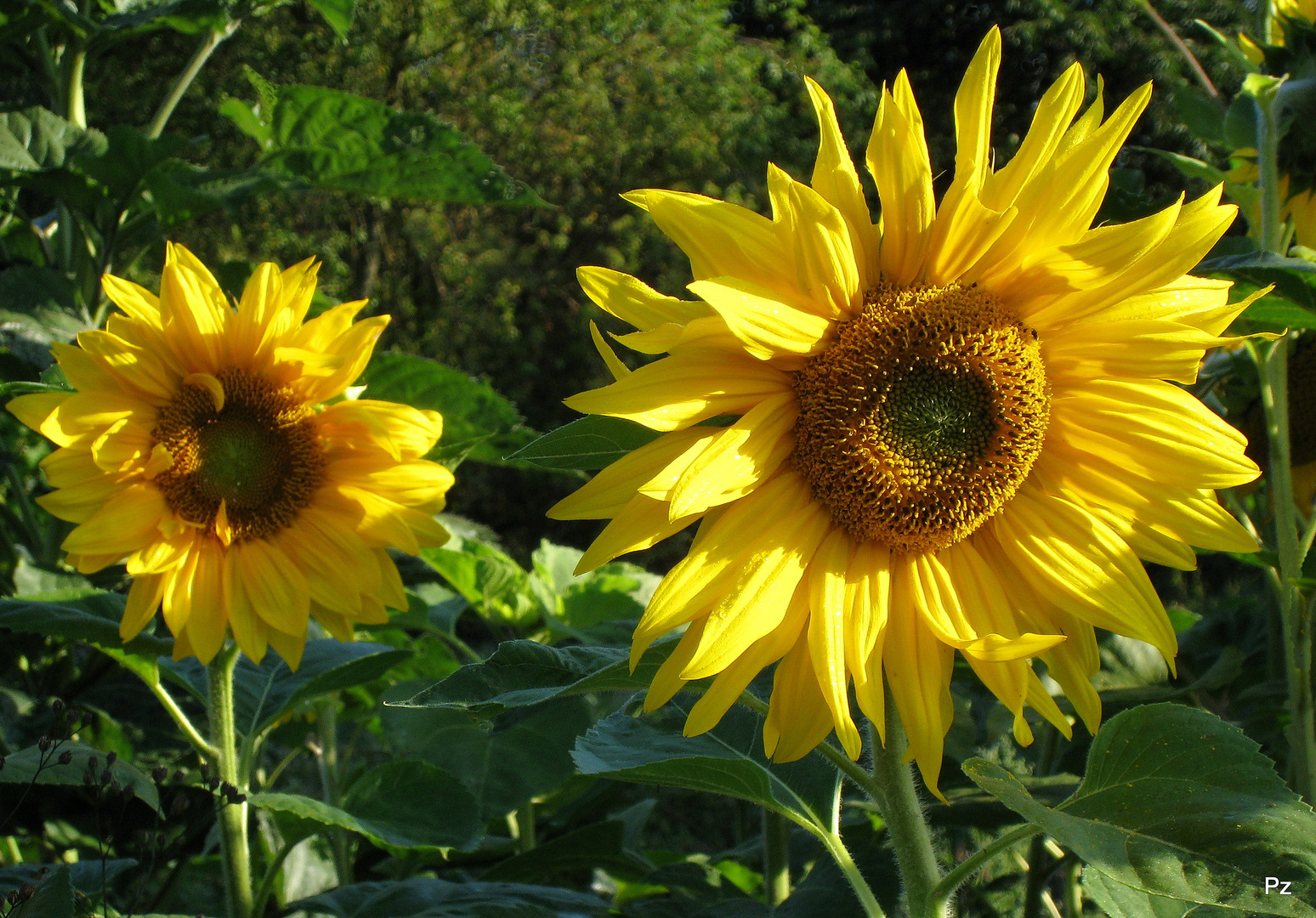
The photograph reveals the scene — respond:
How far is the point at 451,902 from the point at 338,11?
158cm

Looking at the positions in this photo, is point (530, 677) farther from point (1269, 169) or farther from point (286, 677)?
point (1269, 169)

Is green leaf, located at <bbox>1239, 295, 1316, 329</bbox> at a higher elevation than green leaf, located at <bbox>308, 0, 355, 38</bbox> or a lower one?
lower

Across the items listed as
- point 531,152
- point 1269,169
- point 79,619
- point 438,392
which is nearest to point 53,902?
point 79,619

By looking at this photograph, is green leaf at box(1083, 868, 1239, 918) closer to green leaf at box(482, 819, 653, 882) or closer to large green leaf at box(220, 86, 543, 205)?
green leaf at box(482, 819, 653, 882)

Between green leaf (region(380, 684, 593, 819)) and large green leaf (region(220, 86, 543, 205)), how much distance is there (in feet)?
2.86

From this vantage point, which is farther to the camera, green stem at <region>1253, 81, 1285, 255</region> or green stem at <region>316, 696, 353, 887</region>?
green stem at <region>316, 696, 353, 887</region>

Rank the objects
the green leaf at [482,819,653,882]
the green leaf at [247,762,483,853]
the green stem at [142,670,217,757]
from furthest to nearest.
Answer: the green leaf at [482,819,653,882] < the green stem at [142,670,217,757] < the green leaf at [247,762,483,853]

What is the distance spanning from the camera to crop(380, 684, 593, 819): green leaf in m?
1.43

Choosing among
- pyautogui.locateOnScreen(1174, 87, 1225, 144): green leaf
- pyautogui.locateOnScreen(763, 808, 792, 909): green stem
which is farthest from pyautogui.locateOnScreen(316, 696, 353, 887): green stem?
pyautogui.locateOnScreen(1174, 87, 1225, 144): green leaf

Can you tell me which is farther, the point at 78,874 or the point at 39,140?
the point at 39,140

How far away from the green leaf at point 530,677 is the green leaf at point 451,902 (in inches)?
14.1

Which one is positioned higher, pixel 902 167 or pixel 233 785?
pixel 902 167

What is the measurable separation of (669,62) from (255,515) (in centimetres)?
850

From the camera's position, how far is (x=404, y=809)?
1347mm
